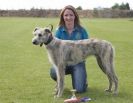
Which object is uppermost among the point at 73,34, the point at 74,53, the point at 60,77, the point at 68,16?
the point at 68,16

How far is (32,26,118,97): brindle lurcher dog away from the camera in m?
12.1

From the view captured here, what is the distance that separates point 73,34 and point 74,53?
1.06 meters

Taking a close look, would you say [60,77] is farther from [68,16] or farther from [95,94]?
[68,16]

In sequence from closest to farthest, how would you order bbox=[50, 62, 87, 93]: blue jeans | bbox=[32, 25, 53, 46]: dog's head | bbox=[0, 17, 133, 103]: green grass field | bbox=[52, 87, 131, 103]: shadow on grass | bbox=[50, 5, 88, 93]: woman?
bbox=[32, 25, 53, 46]: dog's head < bbox=[52, 87, 131, 103]: shadow on grass < bbox=[0, 17, 133, 103]: green grass field < bbox=[50, 62, 87, 93]: blue jeans < bbox=[50, 5, 88, 93]: woman

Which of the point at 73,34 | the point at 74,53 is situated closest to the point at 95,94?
the point at 74,53

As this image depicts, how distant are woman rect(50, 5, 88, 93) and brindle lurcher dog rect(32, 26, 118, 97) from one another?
0.57 metres

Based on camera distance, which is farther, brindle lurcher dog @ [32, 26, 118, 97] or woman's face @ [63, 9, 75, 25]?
woman's face @ [63, 9, 75, 25]

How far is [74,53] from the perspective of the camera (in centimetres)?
1224

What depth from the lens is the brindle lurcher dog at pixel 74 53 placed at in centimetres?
1208

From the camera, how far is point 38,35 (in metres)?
11.5

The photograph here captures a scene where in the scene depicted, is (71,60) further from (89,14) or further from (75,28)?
(89,14)

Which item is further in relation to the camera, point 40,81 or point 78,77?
point 40,81

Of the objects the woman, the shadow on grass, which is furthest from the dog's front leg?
the woman

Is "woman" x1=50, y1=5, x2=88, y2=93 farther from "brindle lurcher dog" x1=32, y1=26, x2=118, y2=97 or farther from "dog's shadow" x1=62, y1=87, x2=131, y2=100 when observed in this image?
"brindle lurcher dog" x1=32, y1=26, x2=118, y2=97
